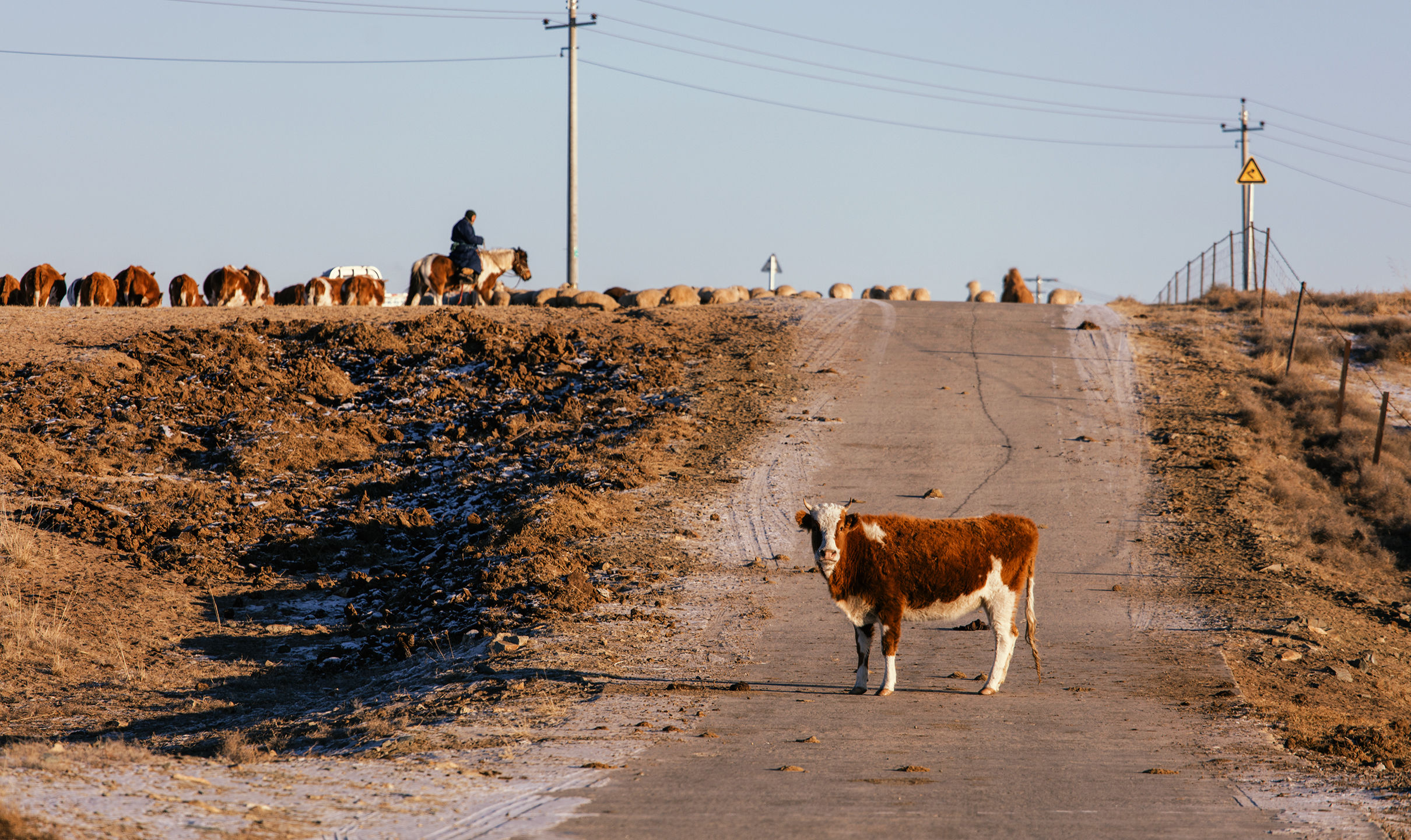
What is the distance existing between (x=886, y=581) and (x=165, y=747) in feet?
19.7

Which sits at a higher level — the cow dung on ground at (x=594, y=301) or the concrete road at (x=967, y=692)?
the cow dung on ground at (x=594, y=301)

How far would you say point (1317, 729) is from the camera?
948 centimetres

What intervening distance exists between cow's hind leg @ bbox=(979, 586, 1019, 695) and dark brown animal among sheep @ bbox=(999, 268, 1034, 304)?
99.9 ft

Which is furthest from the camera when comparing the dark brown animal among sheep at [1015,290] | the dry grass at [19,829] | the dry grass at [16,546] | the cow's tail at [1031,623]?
the dark brown animal among sheep at [1015,290]

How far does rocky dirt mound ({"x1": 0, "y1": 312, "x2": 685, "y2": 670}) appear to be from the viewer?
15094 mm

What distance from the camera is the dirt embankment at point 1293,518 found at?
10.7 metres

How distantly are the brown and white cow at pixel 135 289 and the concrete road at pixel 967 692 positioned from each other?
19405 mm

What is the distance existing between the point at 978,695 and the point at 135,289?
28.6 meters

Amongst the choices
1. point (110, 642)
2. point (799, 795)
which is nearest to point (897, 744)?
point (799, 795)

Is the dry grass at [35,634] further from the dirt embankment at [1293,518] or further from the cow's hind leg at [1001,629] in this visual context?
the dirt embankment at [1293,518]

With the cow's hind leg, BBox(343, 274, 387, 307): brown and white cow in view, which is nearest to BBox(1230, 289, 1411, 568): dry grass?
the cow's hind leg

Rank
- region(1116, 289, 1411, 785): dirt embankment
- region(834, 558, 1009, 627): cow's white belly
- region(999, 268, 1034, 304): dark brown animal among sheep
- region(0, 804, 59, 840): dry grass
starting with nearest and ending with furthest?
region(0, 804, 59, 840): dry grass
region(834, 558, 1009, 627): cow's white belly
region(1116, 289, 1411, 785): dirt embankment
region(999, 268, 1034, 304): dark brown animal among sheep

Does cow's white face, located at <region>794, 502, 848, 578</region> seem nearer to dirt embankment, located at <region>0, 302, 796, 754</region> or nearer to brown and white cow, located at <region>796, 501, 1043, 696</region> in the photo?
brown and white cow, located at <region>796, 501, 1043, 696</region>

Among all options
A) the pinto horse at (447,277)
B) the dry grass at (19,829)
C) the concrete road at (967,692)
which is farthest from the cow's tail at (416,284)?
the dry grass at (19,829)
